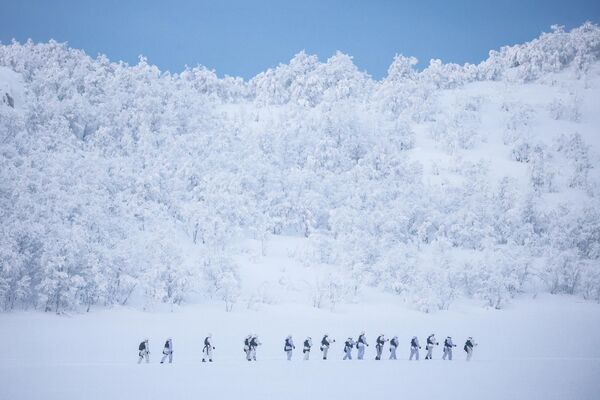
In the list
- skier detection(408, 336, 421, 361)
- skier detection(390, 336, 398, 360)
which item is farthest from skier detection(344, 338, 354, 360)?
skier detection(408, 336, 421, 361)

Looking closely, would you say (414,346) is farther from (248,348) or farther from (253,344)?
(248,348)

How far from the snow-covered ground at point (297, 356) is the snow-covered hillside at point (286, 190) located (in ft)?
7.74

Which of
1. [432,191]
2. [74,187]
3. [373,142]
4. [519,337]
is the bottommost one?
[519,337]

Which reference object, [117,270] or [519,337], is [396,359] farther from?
[117,270]

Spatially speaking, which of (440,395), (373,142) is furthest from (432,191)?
(440,395)

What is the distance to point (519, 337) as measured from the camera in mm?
31156

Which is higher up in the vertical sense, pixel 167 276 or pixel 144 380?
pixel 167 276

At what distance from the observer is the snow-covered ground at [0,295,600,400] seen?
675 inches

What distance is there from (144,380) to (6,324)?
13.0 meters

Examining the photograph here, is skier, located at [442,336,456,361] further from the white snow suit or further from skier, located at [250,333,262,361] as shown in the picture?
the white snow suit

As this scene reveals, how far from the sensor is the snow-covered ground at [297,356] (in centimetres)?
1714

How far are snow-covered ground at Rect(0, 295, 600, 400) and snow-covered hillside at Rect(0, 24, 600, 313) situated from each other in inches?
92.9

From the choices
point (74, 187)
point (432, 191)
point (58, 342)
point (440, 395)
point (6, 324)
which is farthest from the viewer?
point (432, 191)

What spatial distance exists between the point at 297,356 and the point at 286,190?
85.6 feet
